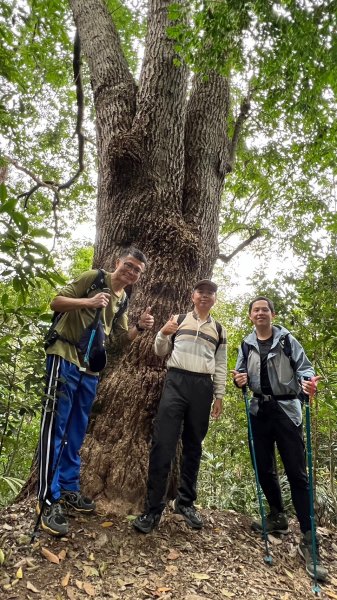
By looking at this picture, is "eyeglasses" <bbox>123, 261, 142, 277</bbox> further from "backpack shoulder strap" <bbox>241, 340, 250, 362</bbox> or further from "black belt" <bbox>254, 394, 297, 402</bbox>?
"black belt" <bbox>254, 394, 297, 402</bbox>

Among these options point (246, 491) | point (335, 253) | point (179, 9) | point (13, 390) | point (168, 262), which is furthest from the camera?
point (246, 491)

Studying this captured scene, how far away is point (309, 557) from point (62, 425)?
7.42 feet

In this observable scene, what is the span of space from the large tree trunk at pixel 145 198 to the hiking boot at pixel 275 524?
1206mm

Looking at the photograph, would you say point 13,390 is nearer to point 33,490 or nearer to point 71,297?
point 71,297

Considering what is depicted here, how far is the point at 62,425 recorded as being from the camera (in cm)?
305

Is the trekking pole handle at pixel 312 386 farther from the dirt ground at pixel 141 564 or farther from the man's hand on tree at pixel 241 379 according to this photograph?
the dirt ground at pixel 141 564

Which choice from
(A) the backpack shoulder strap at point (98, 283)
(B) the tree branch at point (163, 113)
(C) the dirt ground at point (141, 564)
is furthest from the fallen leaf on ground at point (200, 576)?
(B) the tree branch at point (163, 113)

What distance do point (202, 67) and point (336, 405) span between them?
3.59 m

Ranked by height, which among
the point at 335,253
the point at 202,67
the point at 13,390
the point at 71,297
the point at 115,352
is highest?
the point at 202,67

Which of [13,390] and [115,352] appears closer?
[13,390]

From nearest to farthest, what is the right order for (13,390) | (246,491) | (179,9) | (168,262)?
(13,390) < (179,9) < (168,262) < (246,491)

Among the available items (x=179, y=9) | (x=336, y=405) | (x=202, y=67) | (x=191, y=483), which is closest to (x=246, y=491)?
(x=336, y=405)

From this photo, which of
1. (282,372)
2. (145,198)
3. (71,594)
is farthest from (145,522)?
(145,198)

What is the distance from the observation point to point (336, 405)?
4363 mm
